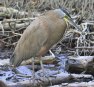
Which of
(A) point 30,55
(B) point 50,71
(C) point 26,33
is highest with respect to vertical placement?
(C) point 26,33

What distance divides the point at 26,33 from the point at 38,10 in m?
4.85

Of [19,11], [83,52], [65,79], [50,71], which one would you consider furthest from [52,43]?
[19,11]

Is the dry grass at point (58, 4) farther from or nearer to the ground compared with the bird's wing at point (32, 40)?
farther from the ground

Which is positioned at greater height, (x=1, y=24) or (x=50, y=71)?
(x=1, y=24)

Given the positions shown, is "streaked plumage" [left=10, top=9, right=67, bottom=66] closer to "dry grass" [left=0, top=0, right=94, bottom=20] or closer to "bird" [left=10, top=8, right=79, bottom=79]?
"bird" [left=10, top=8, right=79, bottom=79]

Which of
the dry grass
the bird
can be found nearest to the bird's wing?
the bird

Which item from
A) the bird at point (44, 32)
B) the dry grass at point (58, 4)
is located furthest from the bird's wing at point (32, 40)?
the dry grass at point (58, 4)

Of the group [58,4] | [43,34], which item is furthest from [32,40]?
[58,4]

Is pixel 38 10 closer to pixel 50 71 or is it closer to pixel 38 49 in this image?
pixel 50 71

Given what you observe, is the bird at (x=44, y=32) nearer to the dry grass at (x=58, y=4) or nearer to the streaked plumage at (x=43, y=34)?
the streaked plumage at (x=43, y=34)

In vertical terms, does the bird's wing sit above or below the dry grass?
below

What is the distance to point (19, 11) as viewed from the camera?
970 cm

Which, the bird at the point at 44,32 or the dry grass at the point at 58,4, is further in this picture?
the dry grass at the point at 58,4

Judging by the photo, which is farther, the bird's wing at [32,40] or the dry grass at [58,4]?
the dry grass at [58,4]
